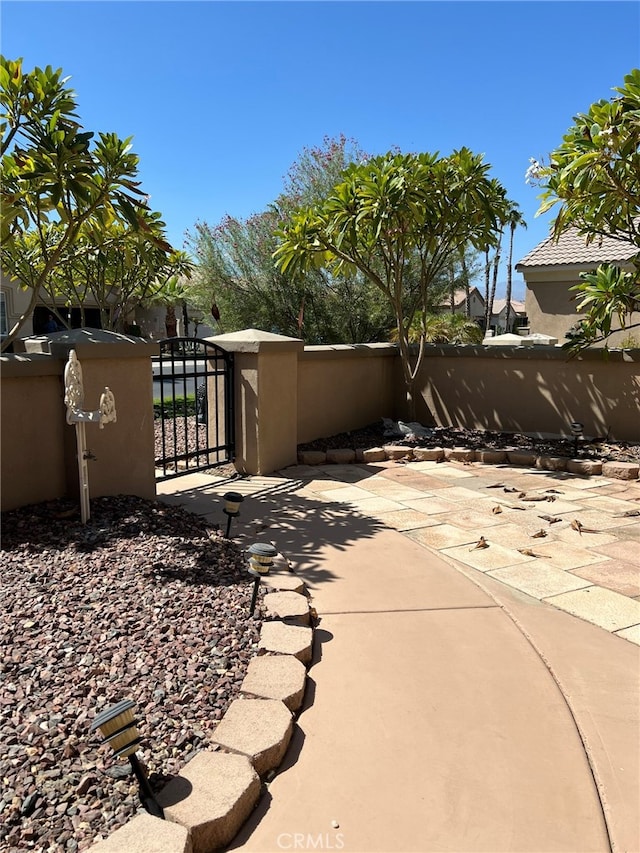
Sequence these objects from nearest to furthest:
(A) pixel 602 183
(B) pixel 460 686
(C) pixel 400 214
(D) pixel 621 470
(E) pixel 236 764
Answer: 1. (E) pixel 236 764
2. (B) pixel 460 686
3. (A) pixel 602 183
4. (D) pixel 621 470
5. (C) pixel 400 214

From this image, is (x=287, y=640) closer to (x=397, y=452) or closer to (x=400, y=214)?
(x=397, y=452)

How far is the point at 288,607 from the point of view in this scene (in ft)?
11.7

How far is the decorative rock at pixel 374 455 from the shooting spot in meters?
8.11

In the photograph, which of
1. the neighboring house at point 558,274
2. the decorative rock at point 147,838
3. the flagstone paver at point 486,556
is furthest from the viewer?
the neighboring house at point 558,274

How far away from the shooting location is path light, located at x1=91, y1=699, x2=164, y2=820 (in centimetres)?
202

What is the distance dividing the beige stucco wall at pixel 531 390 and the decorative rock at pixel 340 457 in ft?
7.85

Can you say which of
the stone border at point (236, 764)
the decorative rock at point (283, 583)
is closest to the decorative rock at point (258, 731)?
the stone border at point (236, 764)

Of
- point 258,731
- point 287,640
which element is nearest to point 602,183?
point 287,640

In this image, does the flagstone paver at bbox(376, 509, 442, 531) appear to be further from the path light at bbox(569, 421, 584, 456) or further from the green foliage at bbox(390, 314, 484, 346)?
the green foliage at bbox(390, 314, 484, 346)

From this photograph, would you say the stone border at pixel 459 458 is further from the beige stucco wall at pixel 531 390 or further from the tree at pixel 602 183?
the tree at pixel 602 183

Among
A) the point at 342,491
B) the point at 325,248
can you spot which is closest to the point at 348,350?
the point at 325,248

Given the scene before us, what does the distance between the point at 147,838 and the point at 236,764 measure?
439mm

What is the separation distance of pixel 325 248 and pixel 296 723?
7.24m

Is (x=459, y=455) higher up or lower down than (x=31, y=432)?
lower down
